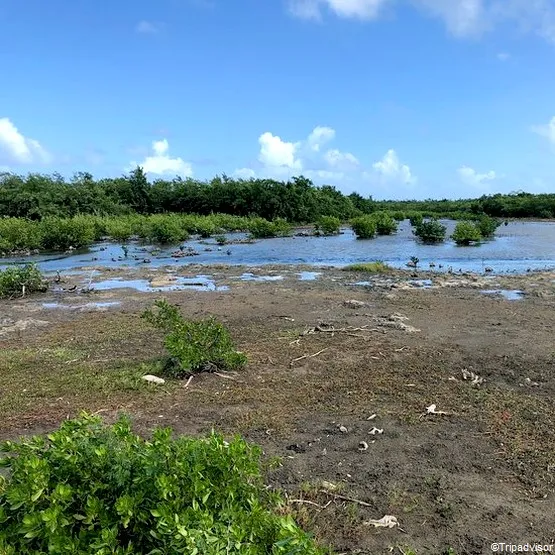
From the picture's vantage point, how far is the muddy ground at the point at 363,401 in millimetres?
4023

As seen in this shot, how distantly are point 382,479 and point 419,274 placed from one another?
15.1 metres

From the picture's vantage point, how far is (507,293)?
47.6 feet

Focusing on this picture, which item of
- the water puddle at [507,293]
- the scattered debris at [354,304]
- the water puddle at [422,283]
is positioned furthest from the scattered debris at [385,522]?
the water puddle at [422,283]

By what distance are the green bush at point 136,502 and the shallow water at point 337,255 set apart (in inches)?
777

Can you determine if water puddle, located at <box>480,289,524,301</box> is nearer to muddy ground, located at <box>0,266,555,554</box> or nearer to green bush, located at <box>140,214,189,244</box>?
muddy ground, located at <box>0,266,555,554</box>

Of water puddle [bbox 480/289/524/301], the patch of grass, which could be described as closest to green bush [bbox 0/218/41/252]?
the patch of grass

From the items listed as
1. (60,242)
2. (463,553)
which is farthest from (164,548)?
(60,242)

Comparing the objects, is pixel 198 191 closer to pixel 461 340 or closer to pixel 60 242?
pixel 60 242

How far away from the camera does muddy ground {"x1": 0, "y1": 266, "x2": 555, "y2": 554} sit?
4.02m

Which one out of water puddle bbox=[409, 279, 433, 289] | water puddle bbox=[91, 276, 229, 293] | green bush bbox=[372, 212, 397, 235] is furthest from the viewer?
green bush bbox=[372, 212, 397, 235]

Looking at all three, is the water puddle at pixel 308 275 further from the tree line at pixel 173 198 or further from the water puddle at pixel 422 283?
the tree line at pixel 173 198

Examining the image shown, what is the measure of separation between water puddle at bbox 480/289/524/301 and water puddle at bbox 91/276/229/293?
7.40m

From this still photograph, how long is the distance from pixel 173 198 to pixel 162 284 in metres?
41.8

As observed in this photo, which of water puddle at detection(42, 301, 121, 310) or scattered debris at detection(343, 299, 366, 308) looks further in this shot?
water puddle at detection(42, 301, 121, 310)
